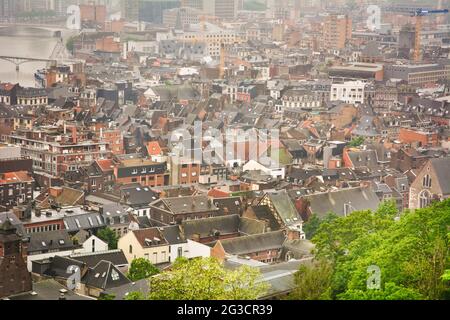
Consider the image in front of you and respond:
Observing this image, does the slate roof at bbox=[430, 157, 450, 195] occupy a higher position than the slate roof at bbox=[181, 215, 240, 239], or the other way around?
the slate roof at bbox=[430, 157, 450, 195]

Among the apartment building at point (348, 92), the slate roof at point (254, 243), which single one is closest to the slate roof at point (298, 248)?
the slate roof at point (254, 243)

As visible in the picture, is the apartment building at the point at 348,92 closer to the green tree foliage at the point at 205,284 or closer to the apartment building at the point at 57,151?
the apartment building at the point at 57,151

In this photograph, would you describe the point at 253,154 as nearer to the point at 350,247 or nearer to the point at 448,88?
the point at 350,247

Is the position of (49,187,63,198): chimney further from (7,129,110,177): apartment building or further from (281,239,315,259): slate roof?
→ (281,239,315,259): slate roof

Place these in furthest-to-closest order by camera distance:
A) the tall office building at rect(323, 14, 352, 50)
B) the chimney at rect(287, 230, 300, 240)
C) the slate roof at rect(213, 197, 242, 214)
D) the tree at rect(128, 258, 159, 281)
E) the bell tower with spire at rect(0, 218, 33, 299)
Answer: the tall office building at rect(323, 14, 352, 50) → the slate roof at rect(213, 197, 242, 214) → the chimney at rect(287, 230, 300, 240) → the tree at rect(128, 258, 159, 281) → the bell tower with spire at rect(0, 218, 33, 299)

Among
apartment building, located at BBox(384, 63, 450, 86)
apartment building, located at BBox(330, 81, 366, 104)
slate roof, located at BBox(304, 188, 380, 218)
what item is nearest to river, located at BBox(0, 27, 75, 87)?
apartment building, located at BBox(330, 81, 366, 104)
